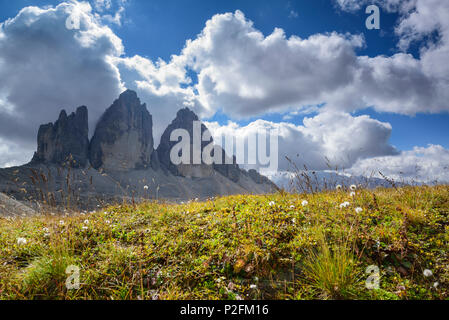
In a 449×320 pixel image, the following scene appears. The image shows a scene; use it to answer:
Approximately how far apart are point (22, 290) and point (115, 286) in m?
1.52

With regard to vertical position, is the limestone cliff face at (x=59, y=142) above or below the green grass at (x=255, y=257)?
above

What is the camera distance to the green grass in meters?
3.75

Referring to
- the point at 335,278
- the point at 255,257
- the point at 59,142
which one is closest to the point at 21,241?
the point at 255,257

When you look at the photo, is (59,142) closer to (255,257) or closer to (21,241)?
(21,241)

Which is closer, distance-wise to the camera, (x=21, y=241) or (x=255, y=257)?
(x=255, y=257)

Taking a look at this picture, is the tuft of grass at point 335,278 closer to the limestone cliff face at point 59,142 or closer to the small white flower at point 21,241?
the small white flower at point 21,241

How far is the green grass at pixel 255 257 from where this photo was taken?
3.75 meters

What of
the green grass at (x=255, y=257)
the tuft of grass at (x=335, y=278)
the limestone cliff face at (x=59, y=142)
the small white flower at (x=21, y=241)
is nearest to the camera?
the tuft of grass at (x=335, y=278)

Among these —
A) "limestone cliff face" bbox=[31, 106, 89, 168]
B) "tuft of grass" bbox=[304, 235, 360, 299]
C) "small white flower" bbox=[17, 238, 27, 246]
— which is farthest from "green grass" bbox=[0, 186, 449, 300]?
"limestone cliff face" bbox=[31, 106, 89, 168]

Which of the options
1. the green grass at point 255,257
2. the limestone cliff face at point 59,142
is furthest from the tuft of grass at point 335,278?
the limestone cliff face at point 59,142

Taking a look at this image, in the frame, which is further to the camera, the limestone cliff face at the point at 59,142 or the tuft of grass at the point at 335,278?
the limestone cliff face at the point at 59,142

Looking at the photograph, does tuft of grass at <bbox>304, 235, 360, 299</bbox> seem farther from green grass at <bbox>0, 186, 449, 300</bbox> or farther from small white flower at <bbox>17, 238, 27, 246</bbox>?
small white flower at <bbox>17, 238, 27, 246</bbox>

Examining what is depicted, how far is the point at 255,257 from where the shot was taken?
13.5 ft
